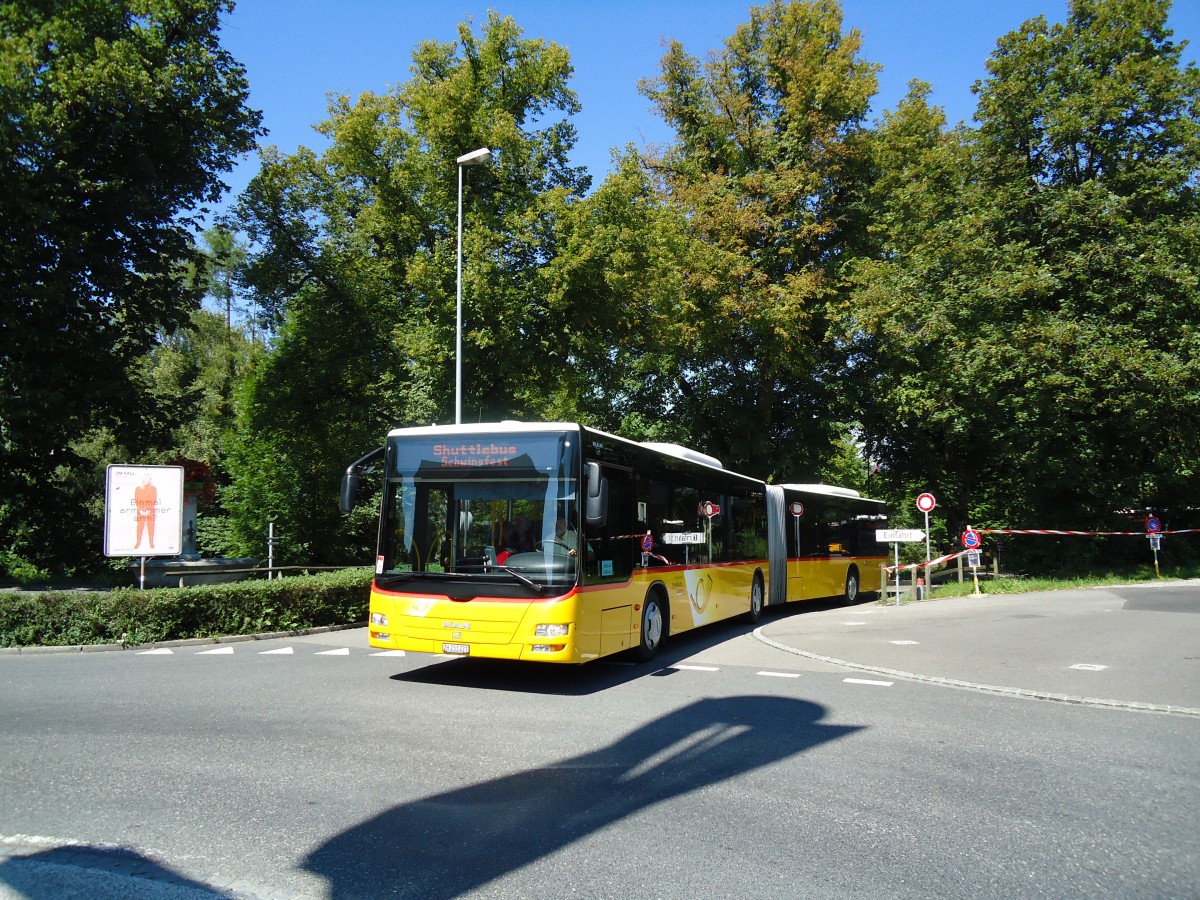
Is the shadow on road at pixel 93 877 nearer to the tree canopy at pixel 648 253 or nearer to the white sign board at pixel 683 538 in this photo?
the white sign board at pixel 683 538

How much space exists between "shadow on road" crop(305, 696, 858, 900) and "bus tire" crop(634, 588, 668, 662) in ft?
11.4

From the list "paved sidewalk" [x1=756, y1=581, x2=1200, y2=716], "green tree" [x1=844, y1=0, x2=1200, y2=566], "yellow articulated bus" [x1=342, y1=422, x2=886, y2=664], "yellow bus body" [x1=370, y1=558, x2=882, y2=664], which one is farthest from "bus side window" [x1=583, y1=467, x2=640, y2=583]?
"green tree" [x1=844, y1=0, x2=1200, y2=566]

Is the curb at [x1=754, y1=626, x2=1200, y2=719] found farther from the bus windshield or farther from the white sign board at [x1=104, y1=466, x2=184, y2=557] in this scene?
the white sign board at [x1=104, y1=466, x2=184, y2=557]

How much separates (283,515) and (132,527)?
18.9 meters

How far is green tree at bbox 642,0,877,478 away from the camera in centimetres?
2967

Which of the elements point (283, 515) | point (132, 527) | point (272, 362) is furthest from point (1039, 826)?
point (283, 515)

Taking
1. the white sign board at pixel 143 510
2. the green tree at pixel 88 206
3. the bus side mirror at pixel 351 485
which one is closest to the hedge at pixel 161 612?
the white sign board at pixel 143 510

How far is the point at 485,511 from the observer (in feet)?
31.0

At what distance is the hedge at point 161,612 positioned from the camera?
500 inches

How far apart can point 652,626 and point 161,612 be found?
7482 millimetres

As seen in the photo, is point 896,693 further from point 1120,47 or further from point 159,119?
point 1120,47

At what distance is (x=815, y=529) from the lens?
19375 mm

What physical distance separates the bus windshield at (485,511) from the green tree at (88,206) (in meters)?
14.2

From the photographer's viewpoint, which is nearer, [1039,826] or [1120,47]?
[1039,826]
